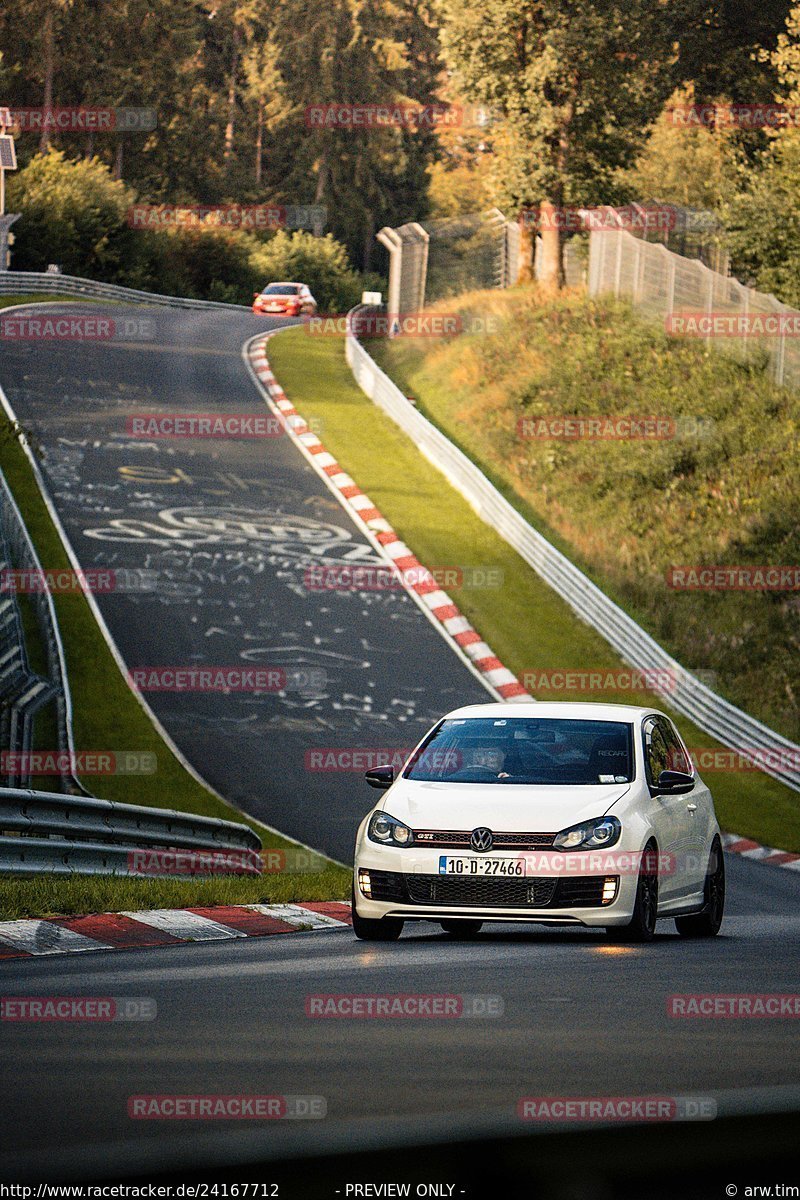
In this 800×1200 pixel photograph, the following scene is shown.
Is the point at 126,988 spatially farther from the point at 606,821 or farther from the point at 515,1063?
the point at 606,821

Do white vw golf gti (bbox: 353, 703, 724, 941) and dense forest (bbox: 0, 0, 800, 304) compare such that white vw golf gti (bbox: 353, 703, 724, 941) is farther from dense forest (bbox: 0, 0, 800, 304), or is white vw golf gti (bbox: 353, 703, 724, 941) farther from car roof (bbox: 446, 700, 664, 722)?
dense forest (bbox: 0, 0, 800, 304)

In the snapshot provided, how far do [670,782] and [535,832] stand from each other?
3.83 feet

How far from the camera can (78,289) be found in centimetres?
6644

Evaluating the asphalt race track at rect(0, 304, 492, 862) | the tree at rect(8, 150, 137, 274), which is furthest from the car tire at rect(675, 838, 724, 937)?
the tree at rect(8, 150, 137, 274)

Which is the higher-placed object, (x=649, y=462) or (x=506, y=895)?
(x=506, y=895)

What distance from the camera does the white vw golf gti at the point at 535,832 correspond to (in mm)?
10727

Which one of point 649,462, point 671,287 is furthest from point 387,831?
point 671,287

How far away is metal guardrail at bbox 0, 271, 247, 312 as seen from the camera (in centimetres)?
5991

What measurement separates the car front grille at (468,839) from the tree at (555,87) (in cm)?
4053

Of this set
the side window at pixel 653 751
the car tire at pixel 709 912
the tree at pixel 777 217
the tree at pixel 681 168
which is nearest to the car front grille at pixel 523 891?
the side window at pixel 653 751

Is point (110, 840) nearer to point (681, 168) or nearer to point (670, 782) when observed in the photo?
point (670, 782)

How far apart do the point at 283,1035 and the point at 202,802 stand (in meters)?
15.4

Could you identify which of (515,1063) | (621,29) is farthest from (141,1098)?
(621,29)

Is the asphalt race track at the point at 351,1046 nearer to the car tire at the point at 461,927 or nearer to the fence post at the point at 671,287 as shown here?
the car tire at the point at 461,927
